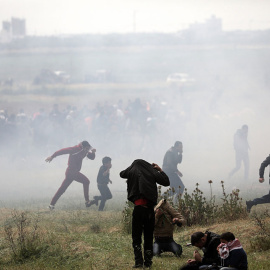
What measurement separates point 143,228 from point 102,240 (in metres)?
2.46

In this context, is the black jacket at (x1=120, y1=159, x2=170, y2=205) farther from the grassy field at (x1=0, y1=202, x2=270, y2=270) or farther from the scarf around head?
the scarf around head

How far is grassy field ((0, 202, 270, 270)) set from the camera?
991cm

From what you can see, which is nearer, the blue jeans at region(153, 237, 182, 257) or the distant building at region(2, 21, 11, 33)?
the blue jeans at region(153, 237, 182, 257)

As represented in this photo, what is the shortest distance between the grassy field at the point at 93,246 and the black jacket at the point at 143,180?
0.93m

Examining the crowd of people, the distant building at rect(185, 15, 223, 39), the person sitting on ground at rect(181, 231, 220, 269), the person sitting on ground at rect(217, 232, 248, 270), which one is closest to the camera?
the person sitting on ground at rect(217, 232, 248, 270)

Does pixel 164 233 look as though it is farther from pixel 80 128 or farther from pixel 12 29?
pixel 12 29

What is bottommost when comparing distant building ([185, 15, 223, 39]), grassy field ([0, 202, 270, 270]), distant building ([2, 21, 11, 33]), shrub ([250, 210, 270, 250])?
grassy field ([0, 202, 270, 270])

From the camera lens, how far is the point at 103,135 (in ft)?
95.6

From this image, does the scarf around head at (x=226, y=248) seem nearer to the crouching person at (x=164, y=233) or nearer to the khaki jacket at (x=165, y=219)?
the khaki jacket at (x=165, y=219)

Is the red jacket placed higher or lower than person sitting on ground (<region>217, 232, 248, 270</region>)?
higher

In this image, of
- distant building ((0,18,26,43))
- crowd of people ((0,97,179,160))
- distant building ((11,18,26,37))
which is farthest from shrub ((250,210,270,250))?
distant building ((11,18,26,37))

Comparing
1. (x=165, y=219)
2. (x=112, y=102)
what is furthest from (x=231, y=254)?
(x=112, y=102)

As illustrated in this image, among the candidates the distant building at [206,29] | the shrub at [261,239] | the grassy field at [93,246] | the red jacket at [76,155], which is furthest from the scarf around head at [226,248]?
the distant building at [206,29]

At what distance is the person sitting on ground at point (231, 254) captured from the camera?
830 cm
